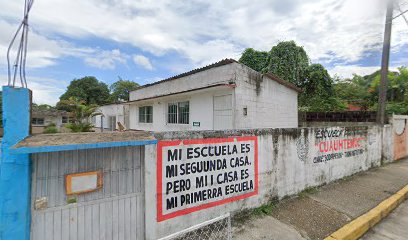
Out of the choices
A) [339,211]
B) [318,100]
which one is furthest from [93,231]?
[318,100]

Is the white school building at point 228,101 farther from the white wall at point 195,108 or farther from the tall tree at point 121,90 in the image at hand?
the tall tree at point 121,90

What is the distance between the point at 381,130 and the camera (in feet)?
29.9

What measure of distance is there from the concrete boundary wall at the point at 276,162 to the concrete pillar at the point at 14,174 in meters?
1.32

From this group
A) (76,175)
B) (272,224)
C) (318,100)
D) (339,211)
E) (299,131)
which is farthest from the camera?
Result: (318,100)

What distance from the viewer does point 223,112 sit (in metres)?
9.08

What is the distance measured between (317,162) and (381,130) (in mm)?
5465

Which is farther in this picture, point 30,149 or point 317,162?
point 317,162

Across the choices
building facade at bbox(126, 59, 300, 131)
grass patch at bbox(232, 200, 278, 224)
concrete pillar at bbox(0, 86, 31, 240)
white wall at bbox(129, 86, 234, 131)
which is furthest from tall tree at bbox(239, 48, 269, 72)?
concrete pillar at bbox(0, 86, 31, 240)

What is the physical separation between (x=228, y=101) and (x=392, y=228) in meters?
6.02

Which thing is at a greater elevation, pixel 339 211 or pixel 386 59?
pixel 386 59

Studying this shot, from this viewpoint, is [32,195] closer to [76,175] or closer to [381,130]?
[76,175]

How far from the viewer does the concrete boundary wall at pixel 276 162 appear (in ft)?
10.5

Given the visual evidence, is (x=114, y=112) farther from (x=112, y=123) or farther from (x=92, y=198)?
(x=92, y=198)

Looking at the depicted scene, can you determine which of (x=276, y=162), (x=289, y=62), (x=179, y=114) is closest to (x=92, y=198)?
(x=276, y=162)
